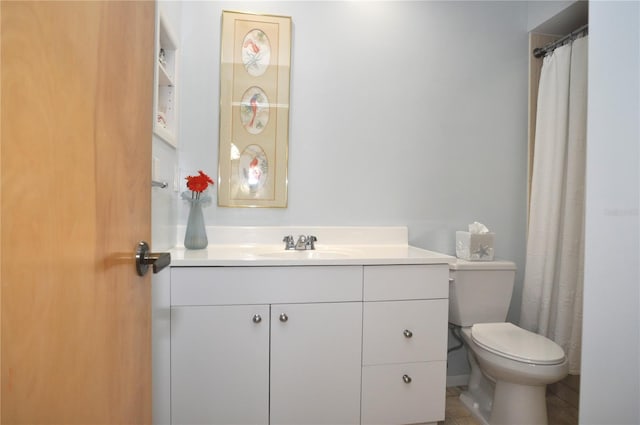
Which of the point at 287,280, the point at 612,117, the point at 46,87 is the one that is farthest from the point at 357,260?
the point at 46,87

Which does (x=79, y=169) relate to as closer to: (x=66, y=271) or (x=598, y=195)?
(x=66, y=271)

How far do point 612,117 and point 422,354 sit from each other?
3.79 ft

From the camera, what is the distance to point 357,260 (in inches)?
57.9

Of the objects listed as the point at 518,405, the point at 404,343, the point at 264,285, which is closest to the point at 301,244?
the point at 264,285

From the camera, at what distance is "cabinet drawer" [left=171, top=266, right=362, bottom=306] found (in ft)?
4.46

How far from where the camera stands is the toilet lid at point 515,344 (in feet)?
4.83

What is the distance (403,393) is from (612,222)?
1108mm

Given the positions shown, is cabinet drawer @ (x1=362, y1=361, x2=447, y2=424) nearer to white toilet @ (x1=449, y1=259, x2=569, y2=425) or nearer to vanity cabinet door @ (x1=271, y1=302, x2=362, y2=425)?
vanity cabinet door @ (x1=271, y1=302, x2=362, y2=425)

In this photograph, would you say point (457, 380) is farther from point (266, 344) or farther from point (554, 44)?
point (554, 44)

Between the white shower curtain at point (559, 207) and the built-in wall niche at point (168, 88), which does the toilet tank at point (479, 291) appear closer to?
the white shower curtain at point (559, 207)

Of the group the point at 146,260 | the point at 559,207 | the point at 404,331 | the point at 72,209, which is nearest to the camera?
the point at 72,209

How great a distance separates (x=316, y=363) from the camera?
145 centimetres

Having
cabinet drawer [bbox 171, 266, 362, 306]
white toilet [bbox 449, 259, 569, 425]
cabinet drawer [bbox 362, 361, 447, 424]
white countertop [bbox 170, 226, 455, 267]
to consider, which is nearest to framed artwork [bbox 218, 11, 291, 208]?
white countertop [bbox 170, 226, 455, 267]

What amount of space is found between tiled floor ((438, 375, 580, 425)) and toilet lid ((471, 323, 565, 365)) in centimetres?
47
